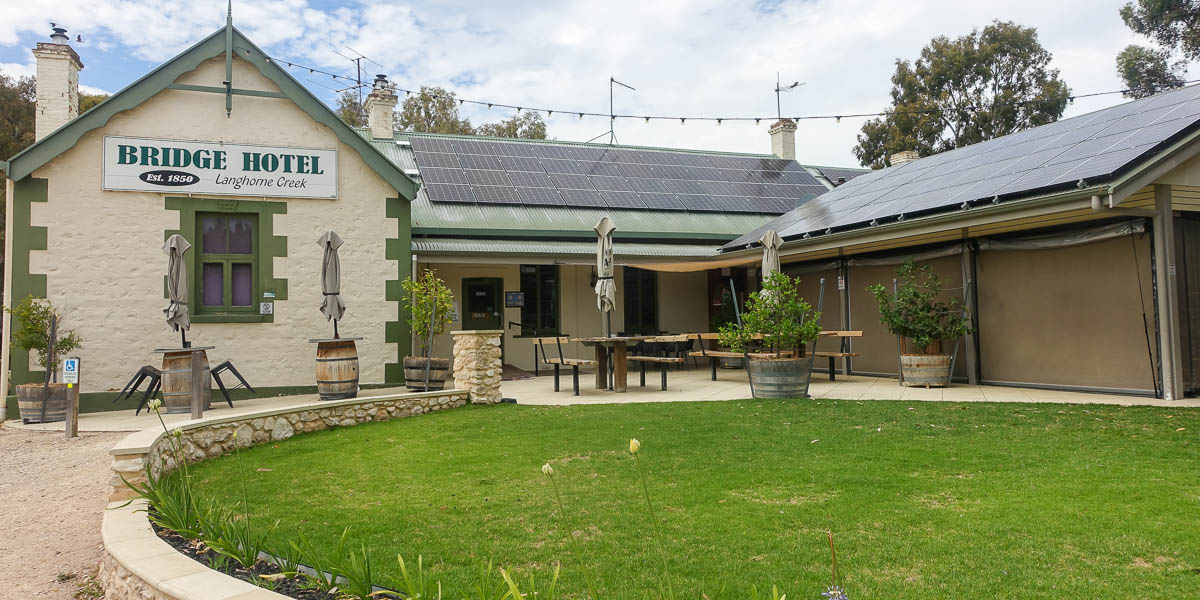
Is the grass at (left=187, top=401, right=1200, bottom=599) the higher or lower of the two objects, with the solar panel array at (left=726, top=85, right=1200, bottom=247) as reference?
lower

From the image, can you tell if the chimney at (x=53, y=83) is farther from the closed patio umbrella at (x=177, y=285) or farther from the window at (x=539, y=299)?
the window at (x=539, y=299)

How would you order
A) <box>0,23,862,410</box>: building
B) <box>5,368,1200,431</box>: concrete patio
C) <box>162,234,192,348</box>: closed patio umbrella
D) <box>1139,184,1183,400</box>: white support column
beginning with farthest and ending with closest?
<box>0,23,862,410</box>: building → <box>162,234,192,348</box>: closed patio umbrella → <box>5,368,1200,431</box>: concrete patio → <box>1139,184,1183,400</box>: white support column

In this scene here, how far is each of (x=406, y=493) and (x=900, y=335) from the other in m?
7.90

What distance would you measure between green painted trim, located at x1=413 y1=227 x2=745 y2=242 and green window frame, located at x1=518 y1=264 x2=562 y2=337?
1.09 m

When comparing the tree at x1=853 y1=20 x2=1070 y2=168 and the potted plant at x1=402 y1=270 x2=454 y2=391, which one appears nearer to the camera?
the potted plant at x1=402 y1=270 x2=454 y2=391

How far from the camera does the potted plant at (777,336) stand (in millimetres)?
8898

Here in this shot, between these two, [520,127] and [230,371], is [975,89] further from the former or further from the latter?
[230,371]

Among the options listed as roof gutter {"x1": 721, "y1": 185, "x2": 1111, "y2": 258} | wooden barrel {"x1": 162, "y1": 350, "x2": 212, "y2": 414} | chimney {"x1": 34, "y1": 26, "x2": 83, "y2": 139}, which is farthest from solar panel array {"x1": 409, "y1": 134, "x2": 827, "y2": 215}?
wooden barrel {"x1": 162, "y1": 350, "x2": 212, "y2": 414}

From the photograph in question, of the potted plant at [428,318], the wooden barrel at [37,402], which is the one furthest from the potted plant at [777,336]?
the wooden barrel at [37,402]

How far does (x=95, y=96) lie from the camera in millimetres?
24859

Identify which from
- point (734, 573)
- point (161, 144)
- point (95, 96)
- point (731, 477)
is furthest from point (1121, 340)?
point (95, 96)

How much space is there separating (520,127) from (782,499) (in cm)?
2910

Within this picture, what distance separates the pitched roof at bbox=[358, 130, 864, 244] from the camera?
13.5 m

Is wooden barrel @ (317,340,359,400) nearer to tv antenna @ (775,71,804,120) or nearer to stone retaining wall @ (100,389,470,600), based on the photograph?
stone retaining wall @ (100,389,470,600)
